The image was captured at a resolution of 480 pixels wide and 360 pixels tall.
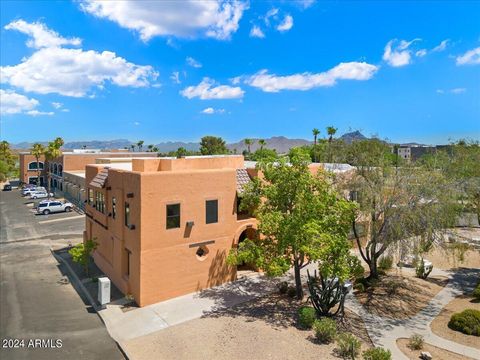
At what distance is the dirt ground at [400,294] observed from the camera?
56.1ft

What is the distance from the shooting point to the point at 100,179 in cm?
2175

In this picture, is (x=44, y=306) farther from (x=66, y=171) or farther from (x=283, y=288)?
(x=66, y=171)

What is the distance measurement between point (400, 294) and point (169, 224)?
13.7m

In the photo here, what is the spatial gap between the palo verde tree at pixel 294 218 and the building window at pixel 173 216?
3701 millimetres

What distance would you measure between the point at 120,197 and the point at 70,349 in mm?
8156

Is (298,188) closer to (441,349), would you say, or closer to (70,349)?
(441,349)

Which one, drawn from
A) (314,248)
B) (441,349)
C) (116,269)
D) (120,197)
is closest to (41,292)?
(116,269)

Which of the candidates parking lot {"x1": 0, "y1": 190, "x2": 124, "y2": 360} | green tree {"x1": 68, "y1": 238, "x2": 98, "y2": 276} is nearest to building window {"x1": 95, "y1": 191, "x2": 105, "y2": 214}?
green tree {"x1": 68, "y1": 238, "x2": 98, "y2": 276}

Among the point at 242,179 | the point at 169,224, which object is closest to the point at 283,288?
the point at 242,179

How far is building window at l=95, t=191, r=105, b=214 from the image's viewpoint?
22125 mm

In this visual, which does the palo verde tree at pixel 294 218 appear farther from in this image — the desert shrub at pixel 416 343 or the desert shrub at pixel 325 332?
the desert shrub at pixel 416 343

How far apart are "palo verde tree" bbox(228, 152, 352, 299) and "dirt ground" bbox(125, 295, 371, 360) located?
246 cm

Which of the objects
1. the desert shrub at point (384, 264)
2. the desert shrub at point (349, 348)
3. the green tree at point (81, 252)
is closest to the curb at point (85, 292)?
the green tree at point (81, 252)

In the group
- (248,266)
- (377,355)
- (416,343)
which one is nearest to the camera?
(377,355)
